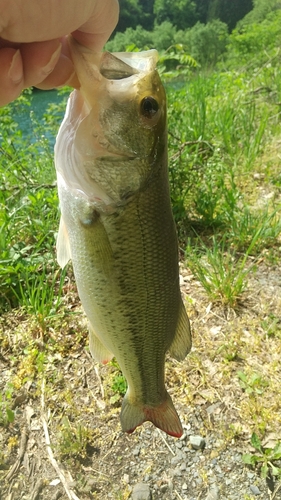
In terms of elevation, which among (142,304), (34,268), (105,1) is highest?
(105,1)

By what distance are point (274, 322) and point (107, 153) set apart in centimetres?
212

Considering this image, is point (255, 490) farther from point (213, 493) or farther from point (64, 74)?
point (64, 74)

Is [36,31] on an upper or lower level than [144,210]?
upper

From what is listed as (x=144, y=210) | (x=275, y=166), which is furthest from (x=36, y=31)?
(x=275, y=166)

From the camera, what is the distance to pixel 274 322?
2.93 m

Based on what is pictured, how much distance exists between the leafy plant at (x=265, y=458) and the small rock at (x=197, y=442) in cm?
24

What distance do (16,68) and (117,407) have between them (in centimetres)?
206

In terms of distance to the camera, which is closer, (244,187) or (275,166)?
(244,187)

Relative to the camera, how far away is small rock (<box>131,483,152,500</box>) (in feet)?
6.88

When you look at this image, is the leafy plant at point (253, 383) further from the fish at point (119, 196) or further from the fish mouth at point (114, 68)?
the fish mouth at point (114, 68)

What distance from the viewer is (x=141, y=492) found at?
6.95 feet

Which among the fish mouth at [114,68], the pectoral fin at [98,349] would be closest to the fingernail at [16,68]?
the fish mouth at [114,68]

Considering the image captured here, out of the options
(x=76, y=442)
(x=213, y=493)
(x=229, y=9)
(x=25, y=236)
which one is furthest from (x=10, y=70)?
(x=229, y=9)

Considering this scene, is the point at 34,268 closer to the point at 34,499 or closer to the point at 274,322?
the point at 34,499
